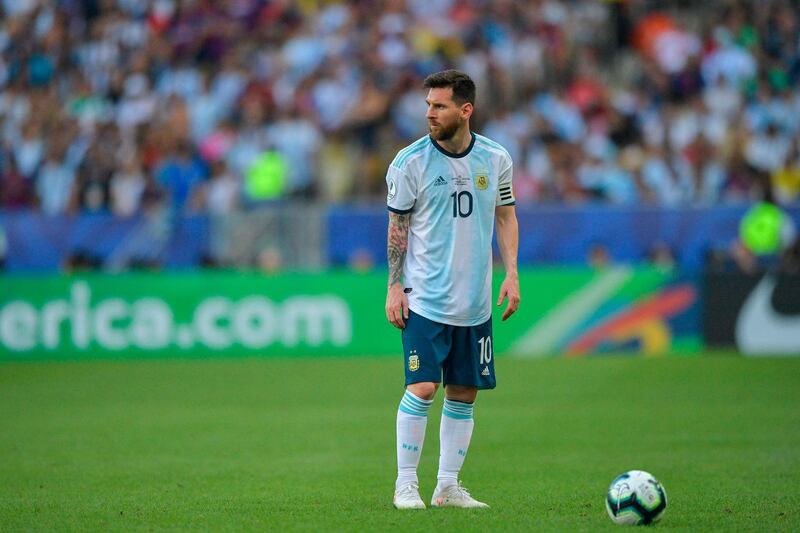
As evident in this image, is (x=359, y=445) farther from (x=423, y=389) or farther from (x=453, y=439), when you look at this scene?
(x=423, y=389)

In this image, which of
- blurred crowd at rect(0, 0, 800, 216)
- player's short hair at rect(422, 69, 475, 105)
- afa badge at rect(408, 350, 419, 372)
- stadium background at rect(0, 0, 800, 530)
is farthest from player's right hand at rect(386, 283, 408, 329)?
blurred crowd at rect(0, 0, 800, 216)

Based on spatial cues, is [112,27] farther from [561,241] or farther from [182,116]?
[561,241]

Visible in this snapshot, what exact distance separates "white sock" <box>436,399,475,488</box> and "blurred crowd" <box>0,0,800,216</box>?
12654 mm

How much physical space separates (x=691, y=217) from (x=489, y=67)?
5127mm

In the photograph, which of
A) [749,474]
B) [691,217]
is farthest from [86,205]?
[749,474]

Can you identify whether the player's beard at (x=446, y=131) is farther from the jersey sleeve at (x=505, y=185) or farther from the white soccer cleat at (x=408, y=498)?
the white soccer cleat at (x=408, y=498)

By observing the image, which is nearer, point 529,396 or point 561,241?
point 529,396

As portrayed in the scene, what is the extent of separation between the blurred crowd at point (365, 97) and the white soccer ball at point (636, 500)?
13324mm

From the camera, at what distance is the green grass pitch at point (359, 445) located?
292 inches

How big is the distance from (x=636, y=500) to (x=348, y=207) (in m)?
13.2

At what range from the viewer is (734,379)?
619 inches

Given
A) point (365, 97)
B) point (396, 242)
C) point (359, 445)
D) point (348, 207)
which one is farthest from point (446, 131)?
point (365, 97)

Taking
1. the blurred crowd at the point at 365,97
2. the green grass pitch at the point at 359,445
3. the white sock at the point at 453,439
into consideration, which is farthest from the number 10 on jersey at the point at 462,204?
the blurred crowd at the point at 365,97

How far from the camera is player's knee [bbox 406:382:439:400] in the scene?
7.55 meters
